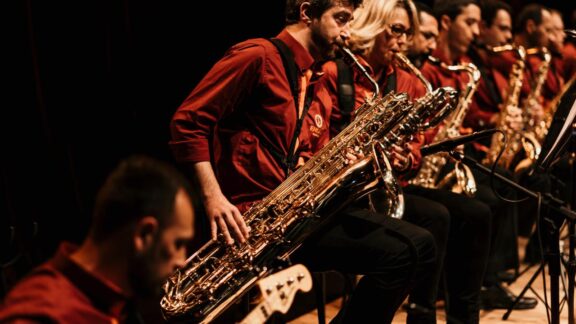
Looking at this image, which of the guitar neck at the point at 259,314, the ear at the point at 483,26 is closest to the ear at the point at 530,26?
the ear at the point at 483,26

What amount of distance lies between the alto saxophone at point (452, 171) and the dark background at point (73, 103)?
1519 mm

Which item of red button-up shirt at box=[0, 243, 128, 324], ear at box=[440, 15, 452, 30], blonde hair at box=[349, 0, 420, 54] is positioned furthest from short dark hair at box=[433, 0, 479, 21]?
red button-up shirt at box=[0, 243, 128, 324]

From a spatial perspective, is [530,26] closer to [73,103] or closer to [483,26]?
[483,26]

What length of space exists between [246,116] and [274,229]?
0.48 metres

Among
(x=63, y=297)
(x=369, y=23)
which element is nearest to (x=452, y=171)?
(x=369, y=23)

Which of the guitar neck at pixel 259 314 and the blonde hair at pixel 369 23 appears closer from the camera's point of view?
the guitar neck at pixel 259 314

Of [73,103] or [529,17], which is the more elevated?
[73,103]

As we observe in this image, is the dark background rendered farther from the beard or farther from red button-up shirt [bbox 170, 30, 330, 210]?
the beard

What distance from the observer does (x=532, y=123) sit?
636cm

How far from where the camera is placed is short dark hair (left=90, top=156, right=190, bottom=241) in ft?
6.97

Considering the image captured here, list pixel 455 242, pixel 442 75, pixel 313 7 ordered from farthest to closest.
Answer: pixel 442 75
pixel 455 242
pixel 313 7

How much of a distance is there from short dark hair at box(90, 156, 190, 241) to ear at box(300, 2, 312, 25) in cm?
163

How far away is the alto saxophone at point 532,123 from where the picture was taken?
5484 millimetres

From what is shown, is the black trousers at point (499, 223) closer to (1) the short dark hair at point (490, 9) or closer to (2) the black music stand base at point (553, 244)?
(2) the black music stand base at point (553, 244)
